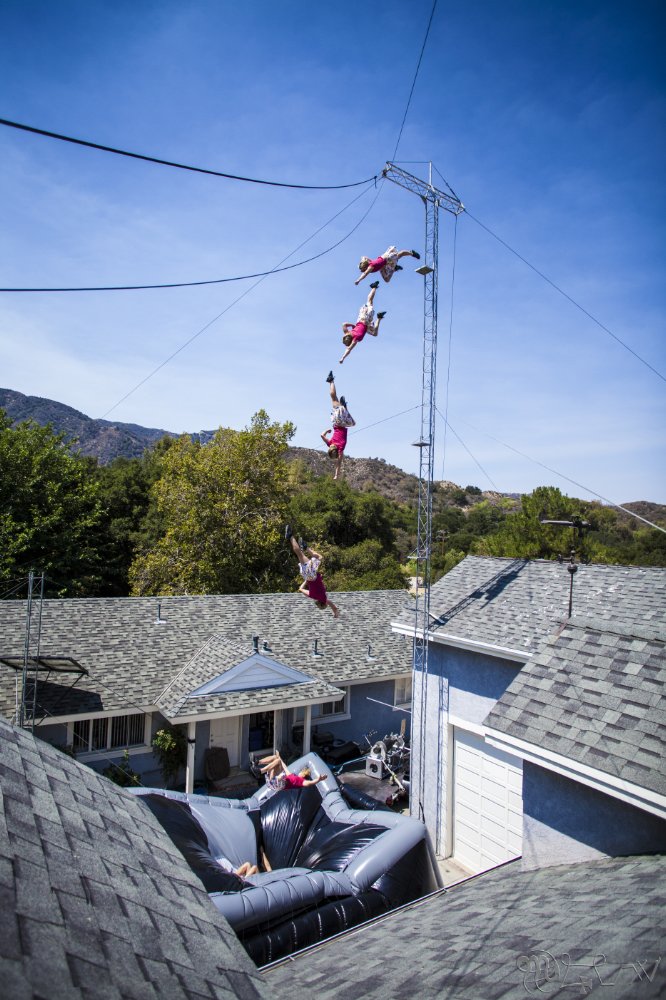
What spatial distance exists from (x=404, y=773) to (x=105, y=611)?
9.59 metres

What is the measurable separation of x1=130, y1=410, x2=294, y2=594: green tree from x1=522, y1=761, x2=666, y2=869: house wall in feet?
71.2

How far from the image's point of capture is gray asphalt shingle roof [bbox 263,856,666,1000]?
9.94 ft

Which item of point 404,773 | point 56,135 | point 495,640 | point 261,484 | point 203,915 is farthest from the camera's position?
point 261,484

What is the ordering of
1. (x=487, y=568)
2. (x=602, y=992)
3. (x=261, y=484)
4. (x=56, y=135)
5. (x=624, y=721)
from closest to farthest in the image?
1. (x=602, y=992)
2. (x=56, y=135)
3. (x=624, y=721)
4. (x=487, y=568)
5. (x=261, y=484)

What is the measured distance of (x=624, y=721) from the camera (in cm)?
532

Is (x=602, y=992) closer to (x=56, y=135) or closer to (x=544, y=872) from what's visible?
(x=544, y=872)

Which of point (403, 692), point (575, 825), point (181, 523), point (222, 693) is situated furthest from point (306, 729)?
point (181, 523)

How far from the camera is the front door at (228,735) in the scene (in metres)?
14.9

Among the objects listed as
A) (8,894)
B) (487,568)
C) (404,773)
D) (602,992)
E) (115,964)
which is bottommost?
(404,773)

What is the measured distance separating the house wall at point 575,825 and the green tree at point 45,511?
2139cm

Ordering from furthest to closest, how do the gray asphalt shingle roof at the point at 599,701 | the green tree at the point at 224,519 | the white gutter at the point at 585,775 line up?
the green tree at the point at 224,519, the gray asphalt shingle roof at the point at 599,701, the white gutter at the point at 585,775

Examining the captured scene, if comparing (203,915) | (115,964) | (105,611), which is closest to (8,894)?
(115,964)

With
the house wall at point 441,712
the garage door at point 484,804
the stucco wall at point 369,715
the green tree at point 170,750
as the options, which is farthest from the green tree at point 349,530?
the garage door at point 484,804

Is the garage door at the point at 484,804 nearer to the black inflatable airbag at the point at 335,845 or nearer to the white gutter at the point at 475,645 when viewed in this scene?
the white gutter at the point at 475,645
